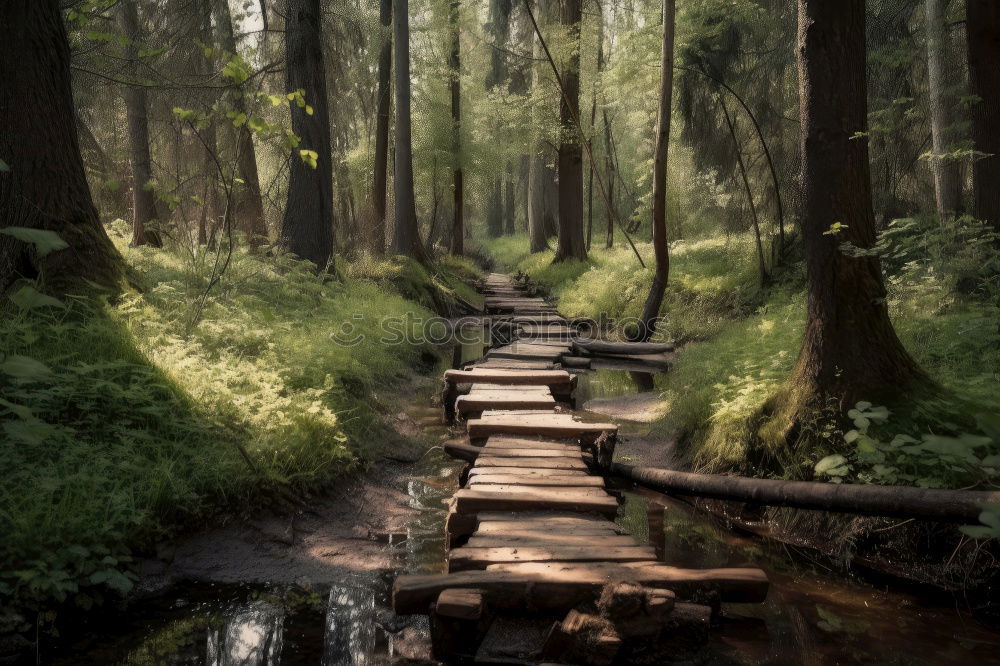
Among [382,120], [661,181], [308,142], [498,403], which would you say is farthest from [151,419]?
[382,120]

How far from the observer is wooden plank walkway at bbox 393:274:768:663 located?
11.7 ft

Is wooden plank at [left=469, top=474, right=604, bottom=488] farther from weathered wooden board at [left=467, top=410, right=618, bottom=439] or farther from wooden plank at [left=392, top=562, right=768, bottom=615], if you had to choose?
wooden plank at [left=392, top=562, right=768, bottom=615]

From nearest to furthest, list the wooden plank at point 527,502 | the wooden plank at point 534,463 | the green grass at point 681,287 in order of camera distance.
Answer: the wooden plank at point 527,502 → the wooden plank at point 534,463 → the green grass at point 681,287

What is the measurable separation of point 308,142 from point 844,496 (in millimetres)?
10814

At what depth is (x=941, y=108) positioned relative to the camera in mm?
10711

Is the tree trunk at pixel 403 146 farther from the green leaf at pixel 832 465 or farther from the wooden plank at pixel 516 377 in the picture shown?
the green leaf at pixel 832 465

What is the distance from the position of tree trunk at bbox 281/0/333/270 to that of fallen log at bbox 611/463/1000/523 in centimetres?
891

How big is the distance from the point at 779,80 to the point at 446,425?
463 inches

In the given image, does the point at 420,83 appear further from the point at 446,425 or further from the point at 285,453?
the point at 285,453

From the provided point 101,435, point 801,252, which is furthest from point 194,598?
point 801,252

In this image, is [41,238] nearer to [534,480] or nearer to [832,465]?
[534,480]

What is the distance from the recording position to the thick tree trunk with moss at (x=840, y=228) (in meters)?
5.23

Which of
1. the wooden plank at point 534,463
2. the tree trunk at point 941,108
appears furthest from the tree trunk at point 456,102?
the wooden plank at point 534,463

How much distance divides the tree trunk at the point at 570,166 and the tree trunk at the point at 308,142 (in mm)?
8529
